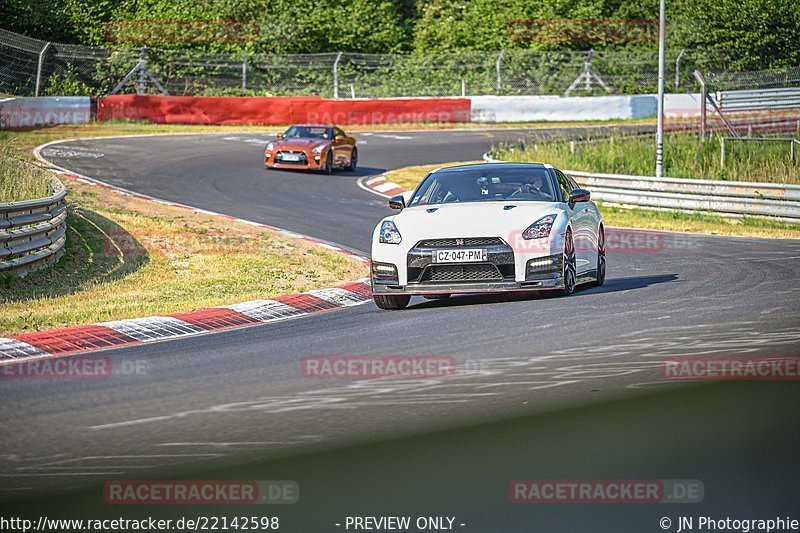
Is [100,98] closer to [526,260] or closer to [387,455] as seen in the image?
[526,260]

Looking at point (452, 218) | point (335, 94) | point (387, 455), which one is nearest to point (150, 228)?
point (452, 218)

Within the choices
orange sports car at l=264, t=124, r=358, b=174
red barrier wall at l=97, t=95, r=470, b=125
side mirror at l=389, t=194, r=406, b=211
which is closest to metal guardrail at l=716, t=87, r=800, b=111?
orange sports car at l=264, t=124, r=358, b=174

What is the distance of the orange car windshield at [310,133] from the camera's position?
29.6 m

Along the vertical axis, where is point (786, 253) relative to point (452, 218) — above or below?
below

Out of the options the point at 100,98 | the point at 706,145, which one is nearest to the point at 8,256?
the point at 706,145

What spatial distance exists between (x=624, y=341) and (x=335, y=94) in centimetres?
3654

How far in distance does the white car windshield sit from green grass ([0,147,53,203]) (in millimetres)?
6338

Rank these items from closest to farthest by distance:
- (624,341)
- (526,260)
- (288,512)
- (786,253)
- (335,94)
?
(288,512) < (624,341) < (526,260) < (786,253) < (335,94)

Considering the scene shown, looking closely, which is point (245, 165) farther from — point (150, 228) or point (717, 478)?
point (717, 478)

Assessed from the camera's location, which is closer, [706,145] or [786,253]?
[786,253]

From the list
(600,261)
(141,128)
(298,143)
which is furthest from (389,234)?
(141,128)

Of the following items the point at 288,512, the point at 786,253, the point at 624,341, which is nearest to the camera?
the point at 288,512

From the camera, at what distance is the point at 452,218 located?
1064cm

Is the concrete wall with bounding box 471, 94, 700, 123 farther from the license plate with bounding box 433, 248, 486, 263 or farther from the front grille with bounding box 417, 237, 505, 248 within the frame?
the license plate with bounding box 433, 248, 486, 263
